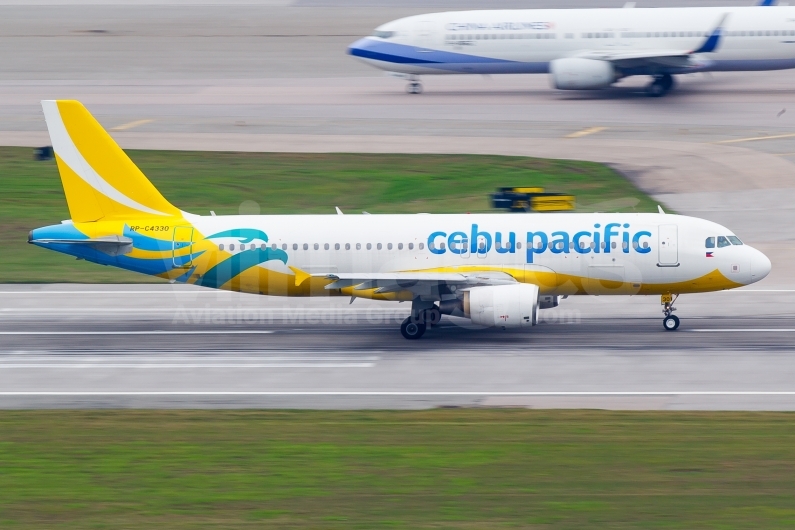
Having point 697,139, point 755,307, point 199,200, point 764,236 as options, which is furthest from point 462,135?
point 755,307

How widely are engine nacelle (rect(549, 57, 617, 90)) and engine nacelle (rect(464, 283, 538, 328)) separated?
40.9 metres

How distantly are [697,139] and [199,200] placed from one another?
2811cm

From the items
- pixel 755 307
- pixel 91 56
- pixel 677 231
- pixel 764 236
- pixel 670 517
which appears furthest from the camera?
pixel 91 56

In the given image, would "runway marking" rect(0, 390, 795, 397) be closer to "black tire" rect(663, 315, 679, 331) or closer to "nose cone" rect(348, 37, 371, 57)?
"black tire" rect(663, 315, 679, 331)

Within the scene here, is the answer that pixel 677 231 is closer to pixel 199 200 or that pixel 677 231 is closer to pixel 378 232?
pixel 378 232

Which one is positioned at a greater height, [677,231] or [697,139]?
[697,139]

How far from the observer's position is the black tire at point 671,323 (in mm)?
34281

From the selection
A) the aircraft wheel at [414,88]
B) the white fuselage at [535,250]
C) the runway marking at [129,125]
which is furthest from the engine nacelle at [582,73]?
the white fuselage at [535,250]

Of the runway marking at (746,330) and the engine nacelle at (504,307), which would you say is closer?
the engine nacelle at (504,307)

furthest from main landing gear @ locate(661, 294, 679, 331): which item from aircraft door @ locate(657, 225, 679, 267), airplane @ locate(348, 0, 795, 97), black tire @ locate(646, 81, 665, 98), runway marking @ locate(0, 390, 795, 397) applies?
black tire @ locate(646, 81, 665, 98)

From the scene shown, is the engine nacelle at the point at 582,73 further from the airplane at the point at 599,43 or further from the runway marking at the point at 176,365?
the runway marking at the point at 176,365

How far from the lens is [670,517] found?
59.9 feet

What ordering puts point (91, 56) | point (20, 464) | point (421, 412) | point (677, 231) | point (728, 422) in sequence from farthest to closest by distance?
1. point (91, 56)
2. point (677, 231)
3. point (421, 412)
4. point (728, 422)
5. point (20, 464)

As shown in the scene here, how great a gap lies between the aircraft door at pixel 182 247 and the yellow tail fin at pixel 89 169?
151 centimetres
